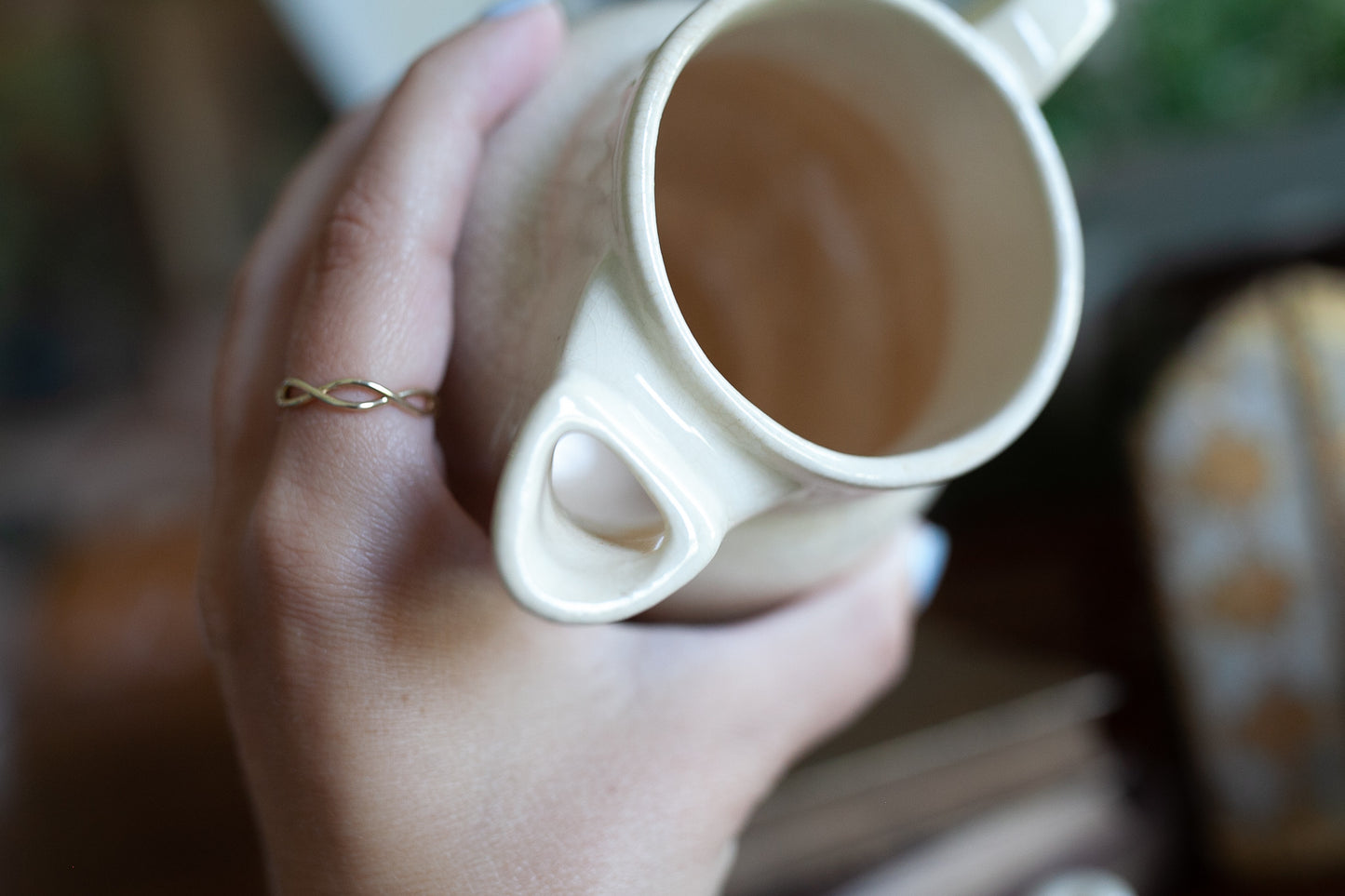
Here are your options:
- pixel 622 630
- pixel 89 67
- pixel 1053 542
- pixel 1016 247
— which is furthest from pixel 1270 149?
pixel 89 67

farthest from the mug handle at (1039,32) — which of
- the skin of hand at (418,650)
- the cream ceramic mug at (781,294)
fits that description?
the skin of hand at (418,650)

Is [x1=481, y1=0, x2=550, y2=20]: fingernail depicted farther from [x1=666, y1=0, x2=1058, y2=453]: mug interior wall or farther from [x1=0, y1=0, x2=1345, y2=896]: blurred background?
[x1=0, y1=0, x2=1345, y2=896]: blurred background

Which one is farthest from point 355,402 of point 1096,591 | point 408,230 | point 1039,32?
point 1096,591

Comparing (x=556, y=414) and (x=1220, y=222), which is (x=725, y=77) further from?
(x=1220, y=222)

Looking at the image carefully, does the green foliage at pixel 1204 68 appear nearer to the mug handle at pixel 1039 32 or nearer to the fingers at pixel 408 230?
the mug handle at pixel 1039 32

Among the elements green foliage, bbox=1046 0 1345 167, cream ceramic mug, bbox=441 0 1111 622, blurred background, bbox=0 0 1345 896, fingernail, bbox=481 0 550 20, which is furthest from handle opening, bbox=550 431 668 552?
green foliage, bbox=1046 0 1345 167

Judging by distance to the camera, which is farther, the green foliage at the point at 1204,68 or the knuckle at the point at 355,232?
the green foliage at the point at 1204,68

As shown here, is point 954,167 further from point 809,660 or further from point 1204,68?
point 1204,68

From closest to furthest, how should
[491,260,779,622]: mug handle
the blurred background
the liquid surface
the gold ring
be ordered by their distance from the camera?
[491,260,779,622]: mug handle < the gold ring < the liquid surface < the blurred background
